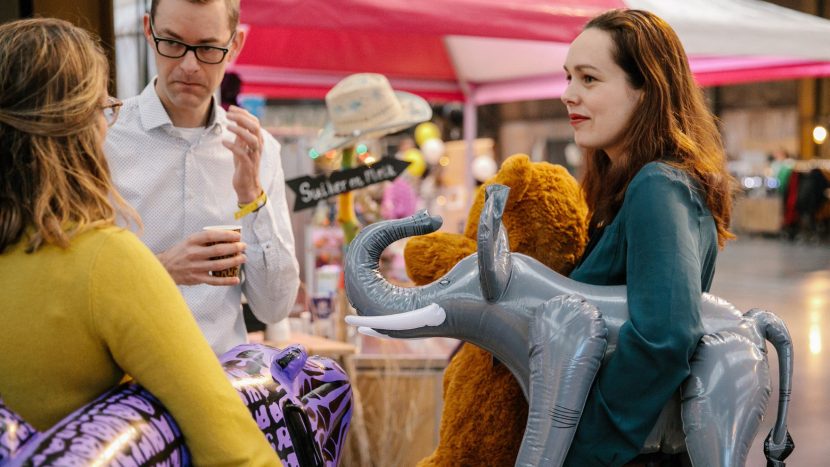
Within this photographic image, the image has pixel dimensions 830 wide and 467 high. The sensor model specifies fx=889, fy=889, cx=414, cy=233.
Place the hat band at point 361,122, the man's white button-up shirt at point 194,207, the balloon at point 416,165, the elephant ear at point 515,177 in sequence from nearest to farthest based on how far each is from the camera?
the elephant ear at point 515,177
the man's white button-up shirt at point 194,207
the hat band at point 361,122
the balloon at point 416,165

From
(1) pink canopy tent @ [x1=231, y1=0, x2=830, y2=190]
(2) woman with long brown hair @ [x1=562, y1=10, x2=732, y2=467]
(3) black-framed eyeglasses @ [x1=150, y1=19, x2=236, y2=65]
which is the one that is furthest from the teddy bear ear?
(1) pink canopy tent @ [x1=231, y1=0, x2=830, y2=190]

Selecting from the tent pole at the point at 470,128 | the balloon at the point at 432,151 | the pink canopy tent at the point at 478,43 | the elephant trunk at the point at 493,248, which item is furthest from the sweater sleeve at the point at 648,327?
the balloon at the point at 432,151

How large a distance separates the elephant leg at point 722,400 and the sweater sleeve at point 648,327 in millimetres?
34

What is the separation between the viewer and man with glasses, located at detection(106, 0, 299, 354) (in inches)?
73.4

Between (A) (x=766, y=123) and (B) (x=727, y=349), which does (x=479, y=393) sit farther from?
(A) (x=766, y=123)

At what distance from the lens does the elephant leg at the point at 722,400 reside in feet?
4.70

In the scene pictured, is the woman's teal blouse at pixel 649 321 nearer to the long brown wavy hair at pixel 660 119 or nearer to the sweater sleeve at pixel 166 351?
the long brown wavy hair at pixel 660 119

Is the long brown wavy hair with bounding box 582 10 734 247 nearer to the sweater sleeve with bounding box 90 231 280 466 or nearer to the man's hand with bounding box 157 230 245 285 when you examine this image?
the man's hand with bounding box 157 230 245 285

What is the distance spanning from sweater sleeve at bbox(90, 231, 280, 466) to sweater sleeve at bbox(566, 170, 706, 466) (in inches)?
23.5

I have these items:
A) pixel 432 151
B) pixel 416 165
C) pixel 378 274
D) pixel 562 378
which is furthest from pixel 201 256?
pixel 432 151

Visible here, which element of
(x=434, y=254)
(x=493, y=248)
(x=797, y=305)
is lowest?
(x=797, y=305)

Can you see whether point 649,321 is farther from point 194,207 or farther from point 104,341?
point 194,207

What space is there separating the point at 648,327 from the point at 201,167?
1070 mm

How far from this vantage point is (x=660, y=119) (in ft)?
5.28
